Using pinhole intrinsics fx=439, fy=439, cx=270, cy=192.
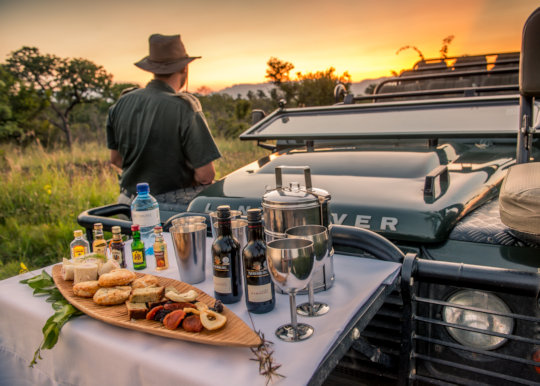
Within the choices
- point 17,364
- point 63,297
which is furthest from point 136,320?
point 17,364

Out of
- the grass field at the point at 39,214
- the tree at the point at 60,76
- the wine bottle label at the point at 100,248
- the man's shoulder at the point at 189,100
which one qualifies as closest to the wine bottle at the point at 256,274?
the wine bottle label at the point at 100,248

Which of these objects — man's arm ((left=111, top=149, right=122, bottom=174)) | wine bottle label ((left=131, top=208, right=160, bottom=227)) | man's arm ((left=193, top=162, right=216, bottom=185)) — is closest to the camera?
wine bottle label ((left=131, top=208, right=160, bottom=227))

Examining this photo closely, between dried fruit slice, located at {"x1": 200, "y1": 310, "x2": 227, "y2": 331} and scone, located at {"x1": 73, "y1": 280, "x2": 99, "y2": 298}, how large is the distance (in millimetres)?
472

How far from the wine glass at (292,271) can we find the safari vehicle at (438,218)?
0.14m

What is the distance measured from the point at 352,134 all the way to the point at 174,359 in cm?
168

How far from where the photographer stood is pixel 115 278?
1509 mm

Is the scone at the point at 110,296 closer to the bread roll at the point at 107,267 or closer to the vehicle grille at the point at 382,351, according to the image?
the bread roll at the point at 107,267

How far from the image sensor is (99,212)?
2.48 m

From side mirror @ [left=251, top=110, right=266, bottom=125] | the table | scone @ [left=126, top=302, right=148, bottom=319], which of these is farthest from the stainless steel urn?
side mirror @ [left=251, top=110, right=266, bottom=125]

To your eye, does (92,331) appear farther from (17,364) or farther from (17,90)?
(17,90)

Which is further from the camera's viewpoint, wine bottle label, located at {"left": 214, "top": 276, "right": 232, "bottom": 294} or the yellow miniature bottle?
the yellow miniature bottle

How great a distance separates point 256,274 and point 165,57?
285 centimetres

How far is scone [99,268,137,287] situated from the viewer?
1.50 metres

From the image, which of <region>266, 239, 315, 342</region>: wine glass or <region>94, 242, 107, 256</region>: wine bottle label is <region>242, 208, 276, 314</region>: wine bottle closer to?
<region>266, 239, 315, 342</region>: wine glass
